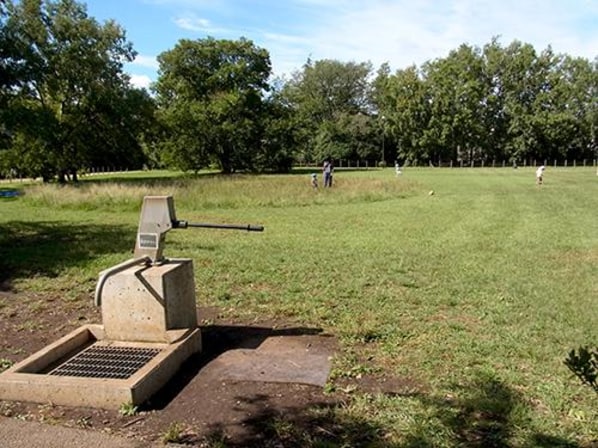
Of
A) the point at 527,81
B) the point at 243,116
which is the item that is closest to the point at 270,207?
the point at 243,116

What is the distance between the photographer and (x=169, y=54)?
46438 millimetres

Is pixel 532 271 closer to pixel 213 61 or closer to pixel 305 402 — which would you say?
pixel 305 402

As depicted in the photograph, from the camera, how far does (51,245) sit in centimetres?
1034

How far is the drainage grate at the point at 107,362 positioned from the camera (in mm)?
3996

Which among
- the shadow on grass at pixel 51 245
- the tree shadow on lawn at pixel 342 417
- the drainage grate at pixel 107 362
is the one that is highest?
the drainage grate at pixel 107 362

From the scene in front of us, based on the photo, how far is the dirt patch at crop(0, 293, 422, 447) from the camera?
3.16 meters

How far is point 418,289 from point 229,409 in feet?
12.0

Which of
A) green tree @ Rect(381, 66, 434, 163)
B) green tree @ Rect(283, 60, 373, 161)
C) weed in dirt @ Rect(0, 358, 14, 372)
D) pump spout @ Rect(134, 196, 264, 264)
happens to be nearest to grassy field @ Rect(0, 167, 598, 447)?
pump spout @ Rect(134, 196, 264, 264)

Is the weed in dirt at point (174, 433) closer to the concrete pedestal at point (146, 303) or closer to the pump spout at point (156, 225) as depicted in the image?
the concrete pedestal at point (146, 303)

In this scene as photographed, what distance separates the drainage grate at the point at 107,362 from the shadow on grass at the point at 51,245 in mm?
3390

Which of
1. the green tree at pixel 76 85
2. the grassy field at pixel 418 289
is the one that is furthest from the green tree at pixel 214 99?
the grassy field at pixel 418 289

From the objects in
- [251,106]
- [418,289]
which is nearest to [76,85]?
[251,106]

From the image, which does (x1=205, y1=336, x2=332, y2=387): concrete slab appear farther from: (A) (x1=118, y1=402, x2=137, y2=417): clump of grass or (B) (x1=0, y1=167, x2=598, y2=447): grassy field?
(A) (x1=118, y1=402, x2=137, y2=417): clump of grass

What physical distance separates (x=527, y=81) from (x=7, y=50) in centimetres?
6552
